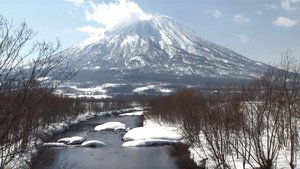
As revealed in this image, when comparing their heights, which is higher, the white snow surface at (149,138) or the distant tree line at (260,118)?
the distant tree line at (260,118)

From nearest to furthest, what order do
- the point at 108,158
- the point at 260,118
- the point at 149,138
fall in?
the point at 260,118, the point at 108,158, the point at 149,138

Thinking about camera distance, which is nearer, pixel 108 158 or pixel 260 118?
pixel 260 118

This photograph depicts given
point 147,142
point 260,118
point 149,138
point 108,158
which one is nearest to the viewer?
point 260,118

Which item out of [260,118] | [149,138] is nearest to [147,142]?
[149,138]

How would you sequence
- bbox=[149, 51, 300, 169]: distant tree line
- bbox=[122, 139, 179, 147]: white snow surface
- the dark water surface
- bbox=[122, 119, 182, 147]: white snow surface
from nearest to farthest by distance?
1. bbox=[149, 51, 300, 169]: distant tree line
2. the dark water surface
3. bbox=[122, 139, 179, 147]: white snow surface
4. bbox=[122, 119, 182, 147]: white snow surface

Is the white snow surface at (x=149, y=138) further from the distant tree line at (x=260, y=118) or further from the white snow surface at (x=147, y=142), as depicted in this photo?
the distant tree line at (x=260, y=118)

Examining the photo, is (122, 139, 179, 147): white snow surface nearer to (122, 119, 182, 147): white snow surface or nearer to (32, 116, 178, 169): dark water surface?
(122, 119, 182, 147): white snow surface

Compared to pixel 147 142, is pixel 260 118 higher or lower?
higher

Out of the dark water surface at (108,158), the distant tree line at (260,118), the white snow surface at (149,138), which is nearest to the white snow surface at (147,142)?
the white snow surface at (149,138)

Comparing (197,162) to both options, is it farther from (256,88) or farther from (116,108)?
(116,108)

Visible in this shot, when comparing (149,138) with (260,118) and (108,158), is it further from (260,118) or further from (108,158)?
(260,118)

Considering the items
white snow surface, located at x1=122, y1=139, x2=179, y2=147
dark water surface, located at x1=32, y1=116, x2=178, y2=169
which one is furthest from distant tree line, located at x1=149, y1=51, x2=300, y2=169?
white snow surface, located at x1=122, y1=139, x2=179, y2=147
